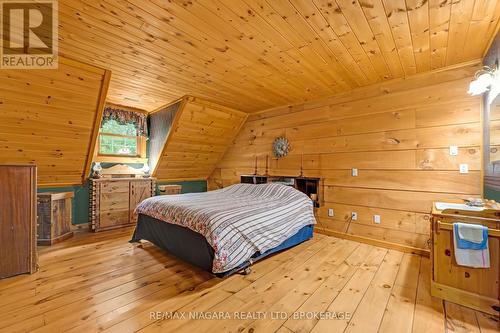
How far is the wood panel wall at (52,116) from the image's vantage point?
2.66 meters

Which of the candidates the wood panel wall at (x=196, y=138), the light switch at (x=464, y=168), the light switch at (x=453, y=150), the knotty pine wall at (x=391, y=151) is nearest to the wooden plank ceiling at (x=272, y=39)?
the knotty pine wall at (x=391, y=151)

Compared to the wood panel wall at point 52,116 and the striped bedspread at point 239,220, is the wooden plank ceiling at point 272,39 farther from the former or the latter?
the striped bedspread at point 239,220

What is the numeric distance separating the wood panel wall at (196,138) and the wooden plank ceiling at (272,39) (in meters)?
0.82

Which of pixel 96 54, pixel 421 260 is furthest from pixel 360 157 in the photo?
pixel 96 54

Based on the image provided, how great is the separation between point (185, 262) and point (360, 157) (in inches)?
114

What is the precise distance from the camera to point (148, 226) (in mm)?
3131

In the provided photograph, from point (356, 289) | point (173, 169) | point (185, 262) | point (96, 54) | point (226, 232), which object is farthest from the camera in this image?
point (173, 169)

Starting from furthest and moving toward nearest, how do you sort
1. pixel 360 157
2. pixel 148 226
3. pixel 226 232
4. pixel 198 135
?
1. pixel 198 135
2. pixel 360 157
3. pixel 148 226
4. pixel 226 232

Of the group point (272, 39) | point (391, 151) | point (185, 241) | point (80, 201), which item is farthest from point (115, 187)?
point (391, 151)

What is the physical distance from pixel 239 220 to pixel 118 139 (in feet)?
11.5

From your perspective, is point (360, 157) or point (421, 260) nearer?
point (421, 260)

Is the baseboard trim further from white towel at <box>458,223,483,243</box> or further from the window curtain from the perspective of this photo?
the window curtain

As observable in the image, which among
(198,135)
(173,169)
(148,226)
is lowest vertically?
(148,226)

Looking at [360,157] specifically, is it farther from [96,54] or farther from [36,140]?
[36,140]
